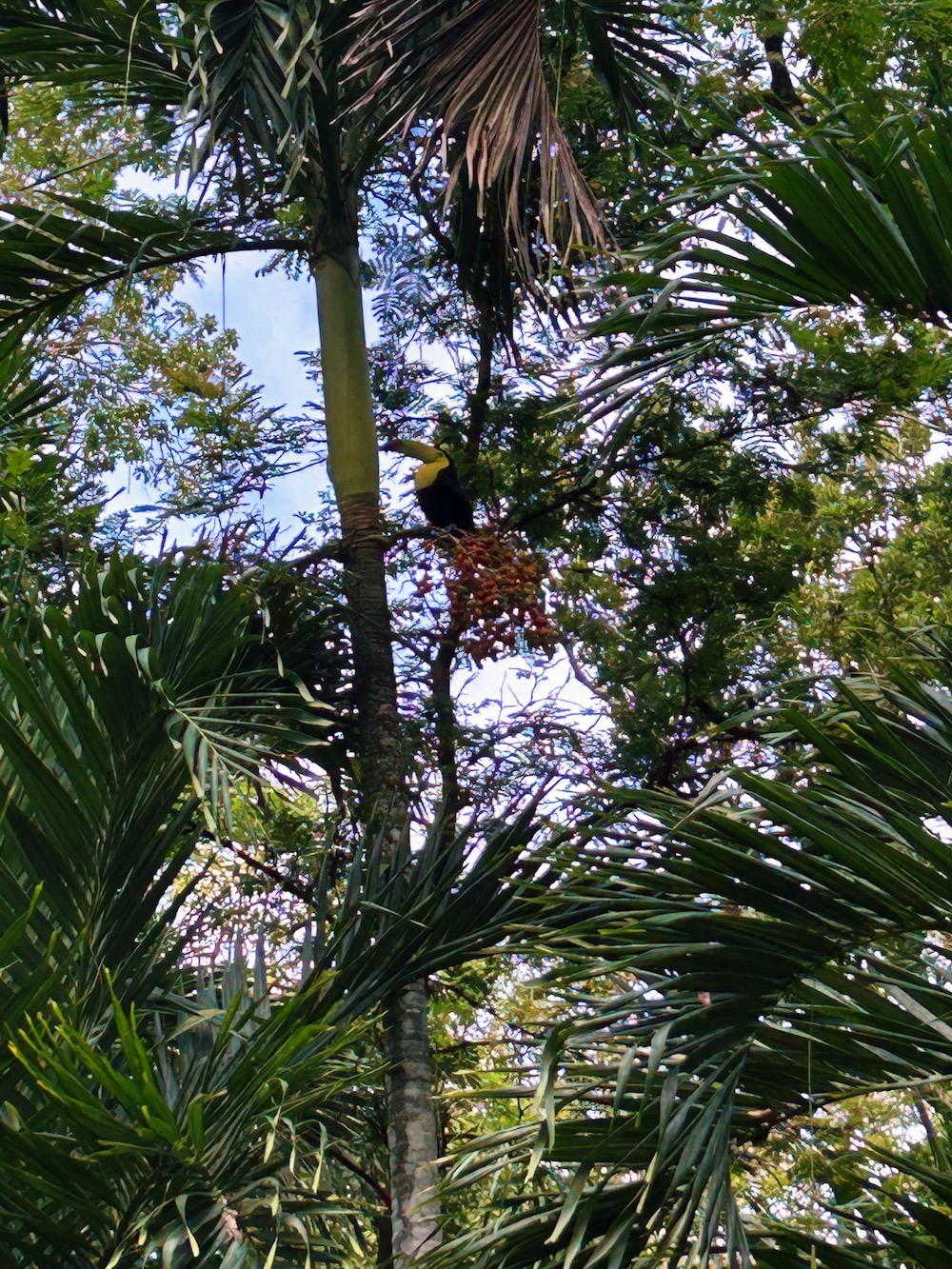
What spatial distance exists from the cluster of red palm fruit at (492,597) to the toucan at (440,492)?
2.54 ft

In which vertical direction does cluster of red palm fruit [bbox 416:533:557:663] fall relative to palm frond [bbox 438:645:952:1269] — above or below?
above

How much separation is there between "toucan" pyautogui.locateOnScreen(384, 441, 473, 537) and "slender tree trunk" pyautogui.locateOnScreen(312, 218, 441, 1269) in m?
0.33

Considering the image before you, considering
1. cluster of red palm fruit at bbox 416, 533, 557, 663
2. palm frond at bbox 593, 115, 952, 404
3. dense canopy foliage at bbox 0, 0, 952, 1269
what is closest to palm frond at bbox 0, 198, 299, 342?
dense canopy foliage at bbox 0, 0, 952, 1269

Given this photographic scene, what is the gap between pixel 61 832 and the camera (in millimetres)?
2834

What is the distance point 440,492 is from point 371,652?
28.5 inches

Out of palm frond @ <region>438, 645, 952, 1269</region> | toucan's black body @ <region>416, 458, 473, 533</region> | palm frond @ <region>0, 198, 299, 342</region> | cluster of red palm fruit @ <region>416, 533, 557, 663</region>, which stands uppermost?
palm frond @ <region>0, 198, 299, 342</region>

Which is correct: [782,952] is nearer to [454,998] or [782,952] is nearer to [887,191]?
[887,191]

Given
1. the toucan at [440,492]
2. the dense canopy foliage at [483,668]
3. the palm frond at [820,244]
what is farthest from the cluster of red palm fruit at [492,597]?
the palm frond at [820,244]

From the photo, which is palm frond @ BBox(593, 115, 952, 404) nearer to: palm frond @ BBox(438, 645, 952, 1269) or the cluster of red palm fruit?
palm frond @ BBox(438, 645, 952, 1269)

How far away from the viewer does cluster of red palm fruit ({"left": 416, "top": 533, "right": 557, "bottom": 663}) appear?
3660 mm

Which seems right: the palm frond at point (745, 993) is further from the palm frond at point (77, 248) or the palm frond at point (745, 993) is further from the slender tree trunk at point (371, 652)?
the palm frond at point (77, 248)

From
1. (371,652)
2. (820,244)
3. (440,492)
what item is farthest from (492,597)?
(820,244)

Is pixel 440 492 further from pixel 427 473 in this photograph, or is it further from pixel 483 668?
pixel 483 668

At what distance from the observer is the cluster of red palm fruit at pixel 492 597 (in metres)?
3.66
